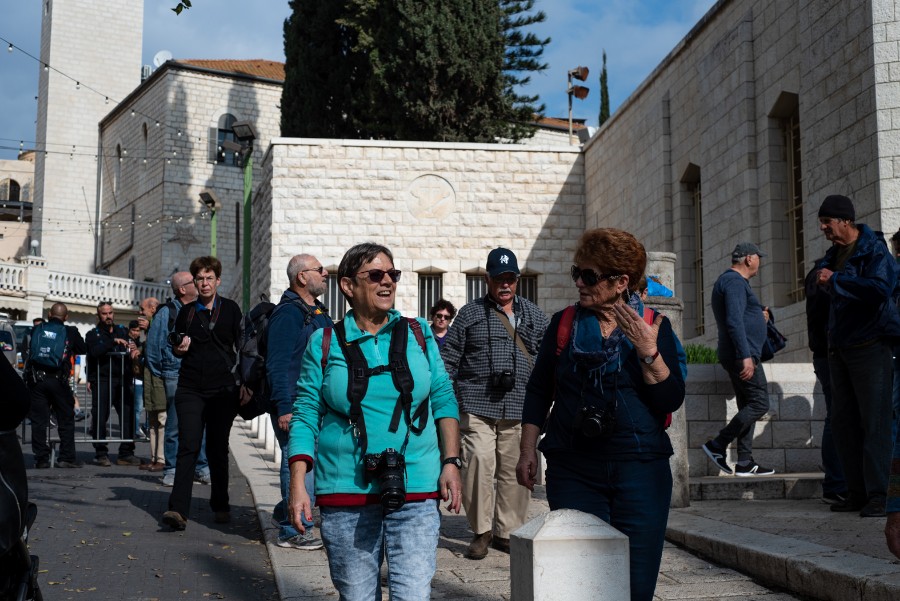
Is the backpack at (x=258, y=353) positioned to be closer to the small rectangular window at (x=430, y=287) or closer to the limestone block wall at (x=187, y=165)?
the small rectangular window at (x=430, y=287)

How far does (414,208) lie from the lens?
78.3 feet

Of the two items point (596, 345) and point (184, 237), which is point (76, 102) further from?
point (596, 345)

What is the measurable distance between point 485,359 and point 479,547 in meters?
1.25

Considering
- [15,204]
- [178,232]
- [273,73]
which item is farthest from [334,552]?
[15,204]

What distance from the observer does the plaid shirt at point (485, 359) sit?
762 centimetres

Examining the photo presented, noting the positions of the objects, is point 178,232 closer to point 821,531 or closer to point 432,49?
point 432,49

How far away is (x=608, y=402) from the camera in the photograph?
4.14 m

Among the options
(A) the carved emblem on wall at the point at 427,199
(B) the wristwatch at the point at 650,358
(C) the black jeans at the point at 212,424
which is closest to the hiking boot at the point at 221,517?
(C) the black jeans at the point at 212,424

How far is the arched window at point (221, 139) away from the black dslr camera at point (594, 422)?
47.5 meters

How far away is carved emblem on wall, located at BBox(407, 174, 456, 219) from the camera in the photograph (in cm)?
2389

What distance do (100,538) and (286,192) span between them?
627 inches

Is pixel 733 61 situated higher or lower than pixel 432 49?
lower

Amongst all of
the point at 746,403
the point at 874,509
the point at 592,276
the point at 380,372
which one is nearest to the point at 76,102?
the point at 746,403

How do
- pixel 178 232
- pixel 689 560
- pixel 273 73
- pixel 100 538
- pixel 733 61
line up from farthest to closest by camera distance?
pixel 273 73, pixel 178 232, pixel 733 61, pixel 100 538, pixel 689 560
